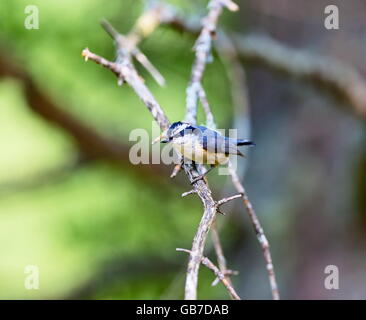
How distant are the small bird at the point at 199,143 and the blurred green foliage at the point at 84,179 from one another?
181 centimetres

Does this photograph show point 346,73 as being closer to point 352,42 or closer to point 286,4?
point 352,42

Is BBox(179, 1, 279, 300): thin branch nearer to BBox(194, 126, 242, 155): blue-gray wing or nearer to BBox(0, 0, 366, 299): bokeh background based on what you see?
BBox(194, 126, 242, 155): blue-gray wing

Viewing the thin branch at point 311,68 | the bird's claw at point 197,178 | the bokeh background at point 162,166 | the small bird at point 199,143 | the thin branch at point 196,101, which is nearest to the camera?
the thin branch at point 196,101

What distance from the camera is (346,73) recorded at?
3545mm

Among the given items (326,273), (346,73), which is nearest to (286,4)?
(346,73)

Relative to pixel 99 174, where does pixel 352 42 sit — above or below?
above

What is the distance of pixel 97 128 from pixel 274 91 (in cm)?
126

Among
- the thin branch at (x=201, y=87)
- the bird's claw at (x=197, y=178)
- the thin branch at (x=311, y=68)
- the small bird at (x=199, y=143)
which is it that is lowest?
the bird's claw at (x=197, y=178)

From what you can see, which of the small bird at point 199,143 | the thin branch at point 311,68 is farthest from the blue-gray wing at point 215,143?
the thin branch at point 311,68

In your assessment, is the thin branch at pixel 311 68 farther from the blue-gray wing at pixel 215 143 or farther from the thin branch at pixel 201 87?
the blue-gray wing at pixel 215 143

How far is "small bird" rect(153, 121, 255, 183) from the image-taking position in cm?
179

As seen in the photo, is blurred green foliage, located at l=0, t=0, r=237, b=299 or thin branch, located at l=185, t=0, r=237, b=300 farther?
blurred green foliage, located at l=0, t=0, r=237, b=299

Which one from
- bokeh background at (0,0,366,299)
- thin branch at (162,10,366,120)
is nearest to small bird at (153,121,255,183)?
bokeh background at (0,0,366,299)

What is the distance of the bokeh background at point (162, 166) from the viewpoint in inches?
147
